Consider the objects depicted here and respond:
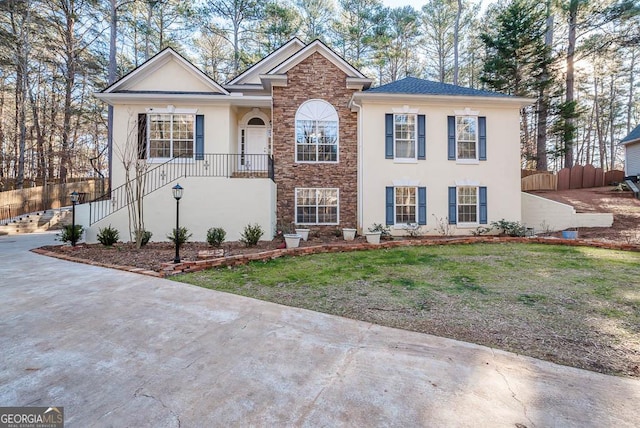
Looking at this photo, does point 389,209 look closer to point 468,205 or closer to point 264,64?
point 468,205

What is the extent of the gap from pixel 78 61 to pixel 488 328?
26430 mm

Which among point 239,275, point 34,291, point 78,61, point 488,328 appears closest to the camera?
point 488,328

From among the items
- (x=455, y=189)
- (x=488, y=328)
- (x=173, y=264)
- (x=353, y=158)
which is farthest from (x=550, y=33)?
(x=173, y=264)

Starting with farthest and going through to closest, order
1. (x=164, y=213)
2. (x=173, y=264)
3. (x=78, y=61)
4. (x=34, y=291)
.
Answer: (x=78, y=61), (x=164, y=213), (x=173, y=264), (x=34, y=291)

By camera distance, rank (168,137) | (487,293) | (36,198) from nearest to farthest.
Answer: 1. (487,293)
2. (168,137)
3. (36,198)

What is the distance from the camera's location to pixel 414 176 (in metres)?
11.6

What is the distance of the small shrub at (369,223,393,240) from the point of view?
10812mm

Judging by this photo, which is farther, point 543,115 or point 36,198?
point 543,115

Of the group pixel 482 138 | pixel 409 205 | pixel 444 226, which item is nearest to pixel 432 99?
pixel 482 138

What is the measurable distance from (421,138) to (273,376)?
1099 cm

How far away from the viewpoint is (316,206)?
38.8ft

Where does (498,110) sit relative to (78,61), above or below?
below

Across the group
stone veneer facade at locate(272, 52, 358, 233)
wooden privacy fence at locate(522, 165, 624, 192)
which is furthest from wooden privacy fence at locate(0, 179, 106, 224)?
wooden privacy fence at locate(522, 165, 624, 192)

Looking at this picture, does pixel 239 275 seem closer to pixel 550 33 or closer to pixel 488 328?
pixel 488 328
